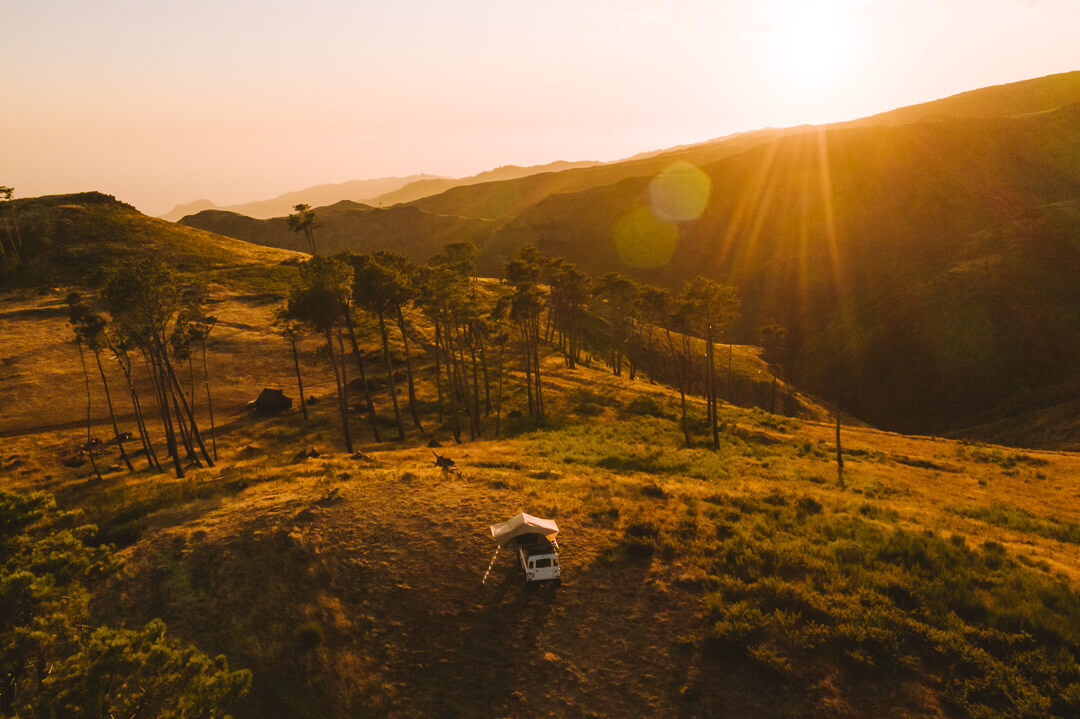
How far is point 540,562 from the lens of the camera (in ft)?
63.3

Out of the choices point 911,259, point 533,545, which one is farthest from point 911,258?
point 533,545

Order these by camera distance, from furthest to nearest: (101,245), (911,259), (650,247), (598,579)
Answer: (650,247)
(911,259)
(101,245)
(598,579)

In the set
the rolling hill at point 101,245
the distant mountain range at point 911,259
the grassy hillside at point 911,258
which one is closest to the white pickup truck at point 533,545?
the grassy hillside at point 911,258

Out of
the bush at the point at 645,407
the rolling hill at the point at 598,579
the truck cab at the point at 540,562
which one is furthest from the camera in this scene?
the bush at the point at 645,407

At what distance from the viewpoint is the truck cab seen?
19.1 metres

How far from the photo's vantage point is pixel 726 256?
17212 centimetres

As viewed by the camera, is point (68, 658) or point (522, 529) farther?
point (522, 529)

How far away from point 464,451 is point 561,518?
16.3 m

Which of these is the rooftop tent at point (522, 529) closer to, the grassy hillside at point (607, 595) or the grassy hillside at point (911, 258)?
the grassy hillside at point (607, 595)

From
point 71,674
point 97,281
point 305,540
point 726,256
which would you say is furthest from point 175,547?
point 726,256

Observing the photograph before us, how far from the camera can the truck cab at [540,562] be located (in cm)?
1909

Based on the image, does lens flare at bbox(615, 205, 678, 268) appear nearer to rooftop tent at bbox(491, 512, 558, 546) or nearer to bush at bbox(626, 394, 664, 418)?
bush at bbox(626, 394, 664, 418)

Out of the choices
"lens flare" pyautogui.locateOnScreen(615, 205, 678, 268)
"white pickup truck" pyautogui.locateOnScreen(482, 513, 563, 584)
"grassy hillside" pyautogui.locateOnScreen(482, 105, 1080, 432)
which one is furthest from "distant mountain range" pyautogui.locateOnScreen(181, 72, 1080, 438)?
"white pickup truck" pyautogui.locateOnScreen(482, 513, 563, 584)

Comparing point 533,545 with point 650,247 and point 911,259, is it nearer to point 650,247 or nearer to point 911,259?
point 911,259
